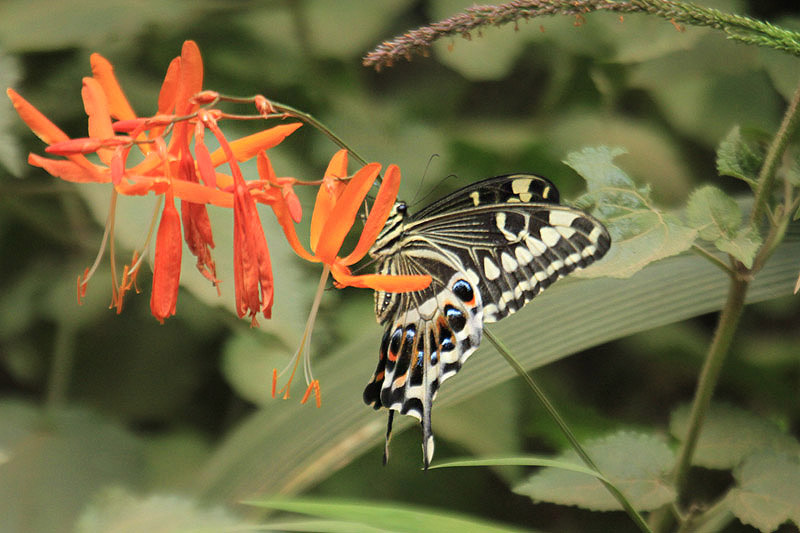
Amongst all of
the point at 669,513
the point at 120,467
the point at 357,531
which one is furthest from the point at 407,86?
the point at 357,531

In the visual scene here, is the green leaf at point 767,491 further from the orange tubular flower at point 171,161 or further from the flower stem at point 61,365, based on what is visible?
the flower stem at point 61,365

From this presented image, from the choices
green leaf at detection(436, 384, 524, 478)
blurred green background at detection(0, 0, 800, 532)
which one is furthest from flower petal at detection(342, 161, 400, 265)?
green leaf at detection(436, 384, 524, 478)

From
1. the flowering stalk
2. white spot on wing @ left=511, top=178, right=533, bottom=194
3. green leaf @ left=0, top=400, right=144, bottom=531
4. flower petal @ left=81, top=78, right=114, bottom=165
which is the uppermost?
the flowering stalk

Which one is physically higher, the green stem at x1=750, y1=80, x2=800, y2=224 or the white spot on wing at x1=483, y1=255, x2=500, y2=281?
the green stem at x1=750, y1=80, x2=800, y2=224

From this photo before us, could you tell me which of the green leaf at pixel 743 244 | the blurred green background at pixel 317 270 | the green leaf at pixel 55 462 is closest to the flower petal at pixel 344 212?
the green leaf at pixel 743 244

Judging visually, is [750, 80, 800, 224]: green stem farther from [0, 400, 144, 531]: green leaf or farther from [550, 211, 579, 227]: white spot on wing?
[0, 400, 144, 531]: green leaf
